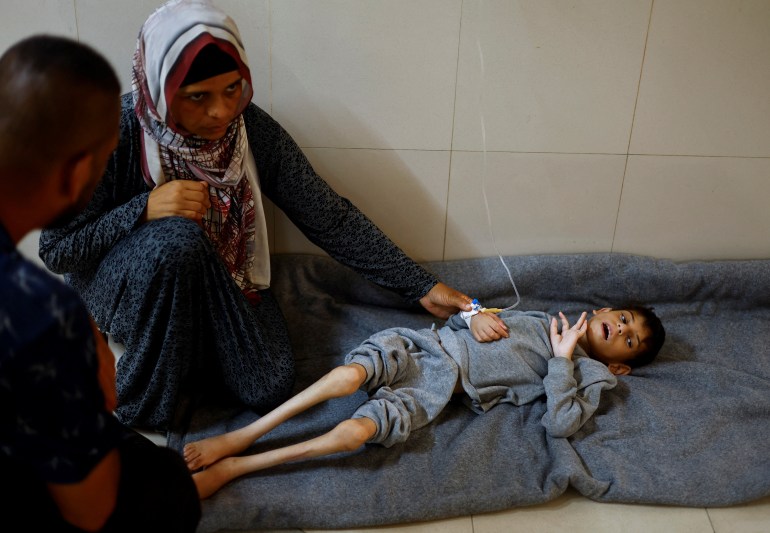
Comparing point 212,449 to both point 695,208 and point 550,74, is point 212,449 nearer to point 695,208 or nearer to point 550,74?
point 550,74

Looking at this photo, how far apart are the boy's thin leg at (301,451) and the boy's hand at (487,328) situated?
Answer: 16.0 inches

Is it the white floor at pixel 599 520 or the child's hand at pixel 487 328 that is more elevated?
the child's hand at pixel 487 328

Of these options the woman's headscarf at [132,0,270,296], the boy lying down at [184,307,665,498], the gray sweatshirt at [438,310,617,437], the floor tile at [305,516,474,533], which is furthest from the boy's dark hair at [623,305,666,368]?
the woman's headscarf at [132,0,270,296]

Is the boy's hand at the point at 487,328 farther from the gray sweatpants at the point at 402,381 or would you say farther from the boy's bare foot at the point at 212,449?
the boy's bare foot at the point at 212,449

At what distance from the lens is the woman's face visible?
55.2 inches

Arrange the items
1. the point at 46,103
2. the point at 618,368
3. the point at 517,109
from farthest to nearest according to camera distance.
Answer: the point at 517,109
the point at 618,368
the point at 46,103

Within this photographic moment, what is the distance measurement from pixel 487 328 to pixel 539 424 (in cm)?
27

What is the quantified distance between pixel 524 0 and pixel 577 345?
95cm

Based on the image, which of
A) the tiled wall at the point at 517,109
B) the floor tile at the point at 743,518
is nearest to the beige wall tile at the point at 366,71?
the tiled wall at the point at 517,109

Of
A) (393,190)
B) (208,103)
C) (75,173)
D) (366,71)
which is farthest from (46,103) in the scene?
(393,190)

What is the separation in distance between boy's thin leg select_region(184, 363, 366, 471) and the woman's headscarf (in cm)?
37

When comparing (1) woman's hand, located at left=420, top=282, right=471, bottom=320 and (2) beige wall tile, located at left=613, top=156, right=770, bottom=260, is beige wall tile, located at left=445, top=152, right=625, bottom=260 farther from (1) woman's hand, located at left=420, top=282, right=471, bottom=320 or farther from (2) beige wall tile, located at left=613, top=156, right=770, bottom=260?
(1) woman's hand, located at left=420, top=282, right=471, bottom=320

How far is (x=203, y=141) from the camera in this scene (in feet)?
5.07

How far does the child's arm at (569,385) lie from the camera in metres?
1.62
